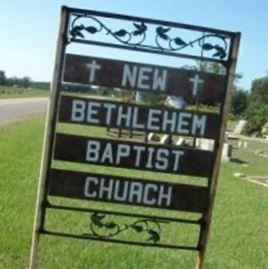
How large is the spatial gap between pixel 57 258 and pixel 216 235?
8.27 ft

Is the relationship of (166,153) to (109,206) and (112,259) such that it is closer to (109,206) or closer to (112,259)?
(112,259)

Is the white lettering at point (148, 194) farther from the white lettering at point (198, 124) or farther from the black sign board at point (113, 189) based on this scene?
the white lettering at point (198, 124)

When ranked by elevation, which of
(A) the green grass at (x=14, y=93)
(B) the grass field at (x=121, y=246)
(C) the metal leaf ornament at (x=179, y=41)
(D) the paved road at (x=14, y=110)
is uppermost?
(C) the metal leaf ornament at (x=179, y=41)

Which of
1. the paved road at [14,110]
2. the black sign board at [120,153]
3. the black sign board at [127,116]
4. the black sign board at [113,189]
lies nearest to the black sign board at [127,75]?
the black sign board at [127,116]

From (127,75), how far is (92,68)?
0.82 ft

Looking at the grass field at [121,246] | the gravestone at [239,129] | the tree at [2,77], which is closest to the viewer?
the grass field at [121,246]

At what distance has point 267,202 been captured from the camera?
11227 millimetres

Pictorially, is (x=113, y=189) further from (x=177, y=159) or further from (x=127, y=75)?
(x=127, y=75)

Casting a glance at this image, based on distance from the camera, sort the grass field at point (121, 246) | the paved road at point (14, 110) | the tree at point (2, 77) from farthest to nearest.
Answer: the tree at point (2, 77) < the paved road at point (14, 110) < the grass field at point (121, 246)

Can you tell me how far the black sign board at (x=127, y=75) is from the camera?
4.52 meters

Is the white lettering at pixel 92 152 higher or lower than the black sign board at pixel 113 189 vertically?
higher

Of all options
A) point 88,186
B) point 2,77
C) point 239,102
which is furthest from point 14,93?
point 88,186

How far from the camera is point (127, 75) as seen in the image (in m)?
4.56

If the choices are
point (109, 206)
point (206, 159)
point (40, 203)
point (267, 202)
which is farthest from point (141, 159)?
point (267, 202)
